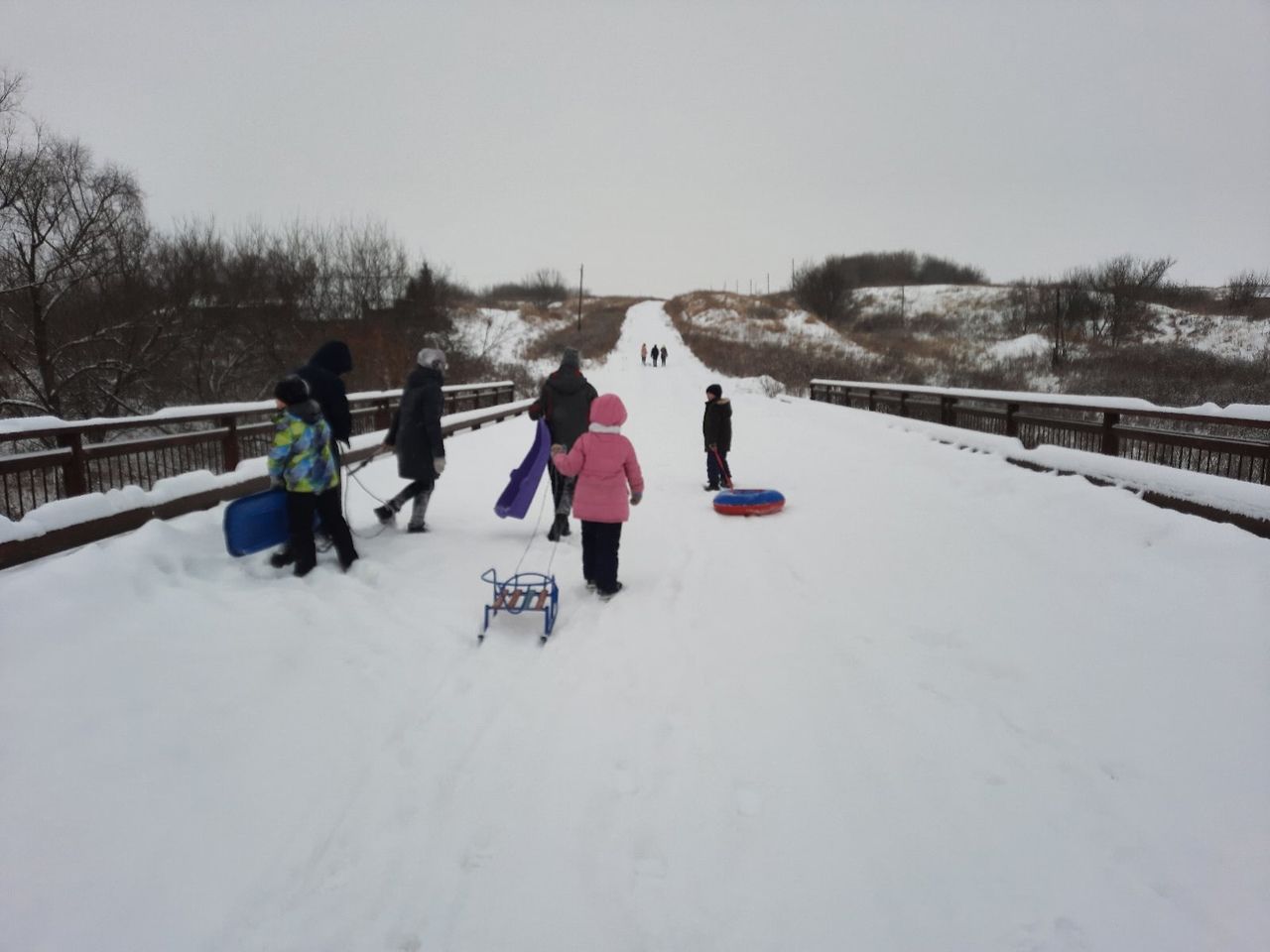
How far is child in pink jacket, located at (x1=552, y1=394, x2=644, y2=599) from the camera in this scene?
17.3 feet

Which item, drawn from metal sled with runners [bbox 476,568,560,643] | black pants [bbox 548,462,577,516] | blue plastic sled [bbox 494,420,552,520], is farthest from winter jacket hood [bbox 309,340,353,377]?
metal sled with runners [bbox 476,568,560,643]

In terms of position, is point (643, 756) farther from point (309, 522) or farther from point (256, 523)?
point (256, 523)

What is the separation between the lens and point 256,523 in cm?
503


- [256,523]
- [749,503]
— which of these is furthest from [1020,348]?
[256,523]

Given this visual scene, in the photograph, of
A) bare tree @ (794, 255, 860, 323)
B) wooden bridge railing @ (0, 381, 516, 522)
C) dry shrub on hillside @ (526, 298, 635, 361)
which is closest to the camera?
wooden bridge railing @ (0, 381, 516, 522)

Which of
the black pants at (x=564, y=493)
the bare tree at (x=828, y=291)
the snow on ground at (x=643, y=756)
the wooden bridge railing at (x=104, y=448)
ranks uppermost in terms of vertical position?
the bare tree at (x=828, y=291)

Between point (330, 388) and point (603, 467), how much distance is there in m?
2.36

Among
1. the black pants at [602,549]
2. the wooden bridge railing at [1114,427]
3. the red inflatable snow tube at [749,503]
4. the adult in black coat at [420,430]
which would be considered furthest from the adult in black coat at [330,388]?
the wooden bridge railing at [1114,427]

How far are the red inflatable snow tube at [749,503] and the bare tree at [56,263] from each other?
17.0 meters

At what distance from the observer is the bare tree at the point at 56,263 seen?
55.7ft

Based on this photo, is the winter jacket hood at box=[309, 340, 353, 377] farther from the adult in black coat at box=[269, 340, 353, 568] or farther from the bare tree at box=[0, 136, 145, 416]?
the bare tree at box=[0, 136, 145, 416]

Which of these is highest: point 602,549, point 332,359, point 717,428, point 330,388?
point 332,359

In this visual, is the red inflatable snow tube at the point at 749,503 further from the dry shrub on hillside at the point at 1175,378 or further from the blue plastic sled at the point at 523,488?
the dry shrub on hillside at the point at 1175,378

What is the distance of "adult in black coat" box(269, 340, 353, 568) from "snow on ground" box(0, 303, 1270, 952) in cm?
104
